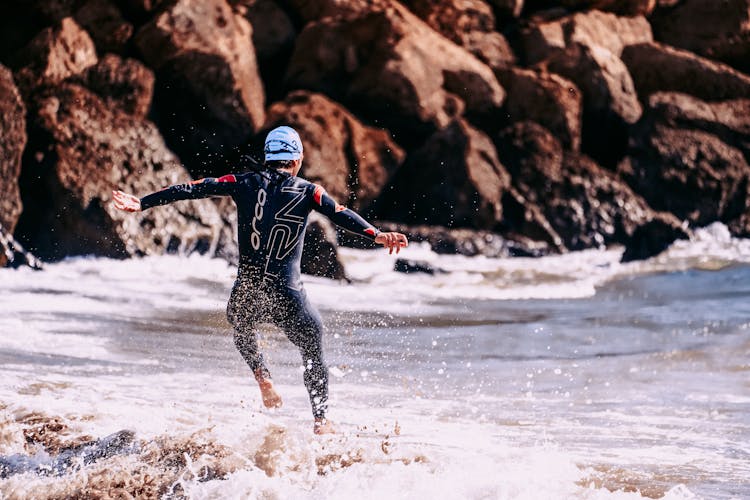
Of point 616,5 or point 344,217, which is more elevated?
point 344,217

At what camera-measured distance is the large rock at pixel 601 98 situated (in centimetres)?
2359

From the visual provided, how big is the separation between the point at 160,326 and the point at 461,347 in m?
2.87

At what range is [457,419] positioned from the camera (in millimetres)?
7539

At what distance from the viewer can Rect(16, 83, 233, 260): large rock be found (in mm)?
15945

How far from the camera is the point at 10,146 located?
1616 centimetres

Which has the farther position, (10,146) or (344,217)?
(10,146)

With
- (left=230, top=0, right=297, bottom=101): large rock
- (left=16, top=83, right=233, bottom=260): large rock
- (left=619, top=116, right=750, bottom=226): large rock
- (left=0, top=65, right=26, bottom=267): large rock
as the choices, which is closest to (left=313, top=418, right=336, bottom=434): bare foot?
(left=16, top=83, right=233, bottom=260): large rock

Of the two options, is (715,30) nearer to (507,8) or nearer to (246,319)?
(507,8)

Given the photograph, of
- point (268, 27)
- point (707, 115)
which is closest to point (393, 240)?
point (268, 27)

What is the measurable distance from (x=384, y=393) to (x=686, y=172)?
1685 cm

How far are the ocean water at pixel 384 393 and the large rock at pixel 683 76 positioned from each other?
10441mm

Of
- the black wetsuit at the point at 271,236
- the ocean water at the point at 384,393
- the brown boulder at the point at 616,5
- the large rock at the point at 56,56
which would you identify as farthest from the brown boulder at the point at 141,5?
the black wetsuit at the point at 271,236

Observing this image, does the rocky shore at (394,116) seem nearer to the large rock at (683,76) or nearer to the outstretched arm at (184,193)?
the large rock at (683,76)

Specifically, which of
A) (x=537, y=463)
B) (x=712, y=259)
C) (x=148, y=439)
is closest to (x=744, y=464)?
(x=537, y=463)
